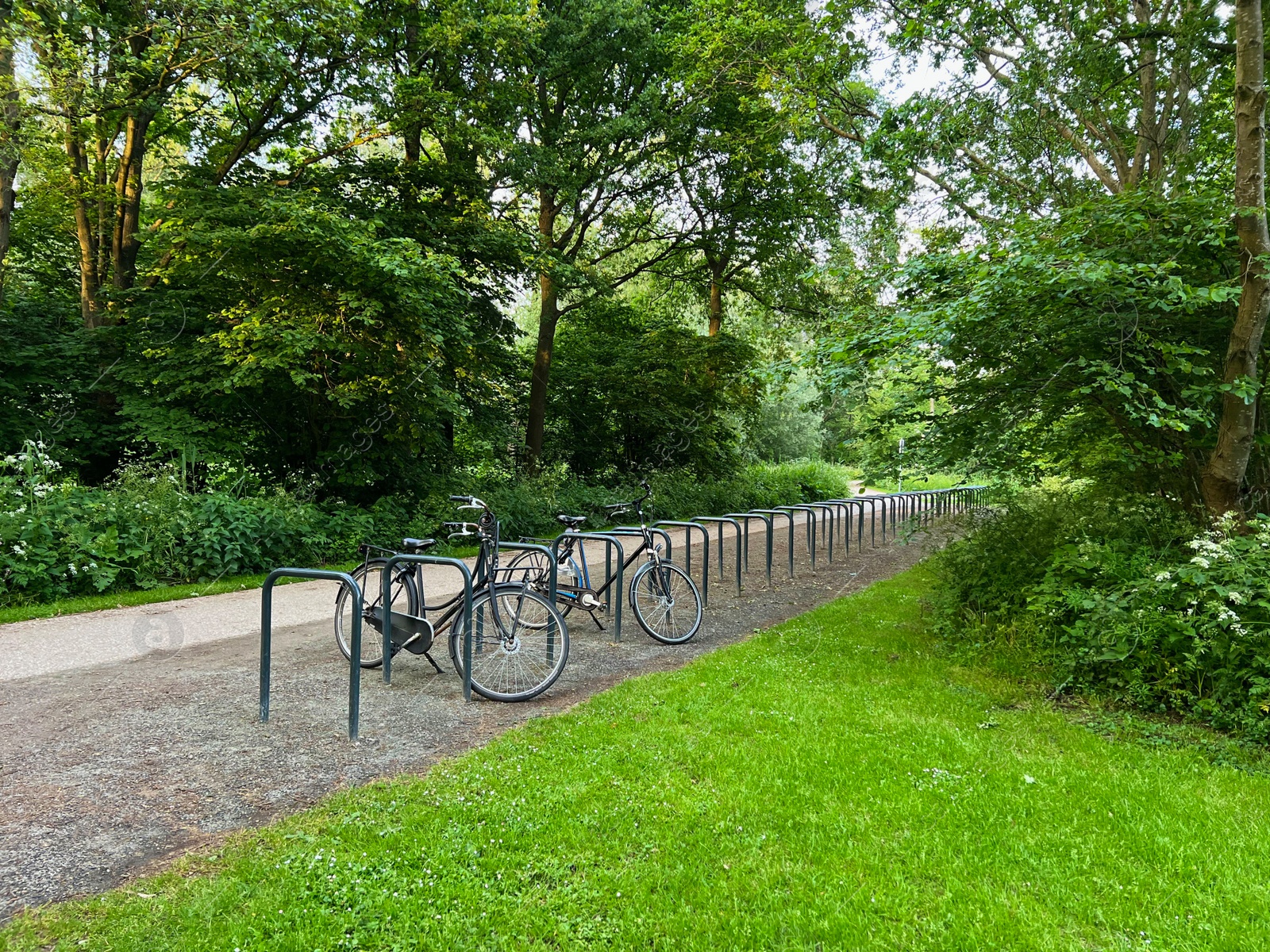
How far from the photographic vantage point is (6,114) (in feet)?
26.1

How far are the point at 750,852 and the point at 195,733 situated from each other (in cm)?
324

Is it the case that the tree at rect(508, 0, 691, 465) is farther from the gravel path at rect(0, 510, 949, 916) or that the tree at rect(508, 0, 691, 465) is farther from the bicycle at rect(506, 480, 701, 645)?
the gravel path at rect(0, 510, 949, 916)

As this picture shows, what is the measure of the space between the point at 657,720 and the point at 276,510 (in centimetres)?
702

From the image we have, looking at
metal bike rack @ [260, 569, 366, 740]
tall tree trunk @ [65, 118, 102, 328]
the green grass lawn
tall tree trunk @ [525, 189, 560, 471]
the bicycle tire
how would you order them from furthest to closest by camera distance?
1. tall tree trunk @ [525, 189, 560, 471]
2. tall tree trunk @ [65, 118, 102, 328]
3. the bicycle tire
4. metal bike rack @ [260, 569, 366, 740]
5. the green grass lawn

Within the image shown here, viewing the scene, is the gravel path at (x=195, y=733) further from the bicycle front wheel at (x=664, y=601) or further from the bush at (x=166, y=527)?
the bush at (x=166, y=527)

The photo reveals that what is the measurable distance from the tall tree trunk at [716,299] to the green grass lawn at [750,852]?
15.9m

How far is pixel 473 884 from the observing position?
2551 mm

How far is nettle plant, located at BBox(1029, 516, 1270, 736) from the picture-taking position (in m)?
3.83

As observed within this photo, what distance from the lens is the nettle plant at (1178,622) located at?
3832mm

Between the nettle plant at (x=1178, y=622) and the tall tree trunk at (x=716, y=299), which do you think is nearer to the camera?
the nettle plant at (x=1178, y=622)

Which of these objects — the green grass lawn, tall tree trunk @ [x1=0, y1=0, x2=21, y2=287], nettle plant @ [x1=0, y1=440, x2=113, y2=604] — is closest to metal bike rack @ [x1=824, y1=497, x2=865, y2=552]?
the green grass lawn

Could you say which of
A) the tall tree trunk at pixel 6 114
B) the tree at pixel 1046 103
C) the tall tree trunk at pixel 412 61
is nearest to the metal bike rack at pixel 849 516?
the tree at pixel 1046 103

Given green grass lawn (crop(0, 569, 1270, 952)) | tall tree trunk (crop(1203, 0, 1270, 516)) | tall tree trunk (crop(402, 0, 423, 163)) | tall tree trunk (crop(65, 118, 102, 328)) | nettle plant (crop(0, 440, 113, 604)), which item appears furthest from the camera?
tall tree trunk (crop(402, 0, 423, 163))

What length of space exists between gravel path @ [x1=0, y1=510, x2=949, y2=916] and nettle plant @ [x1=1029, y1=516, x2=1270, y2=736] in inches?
110
